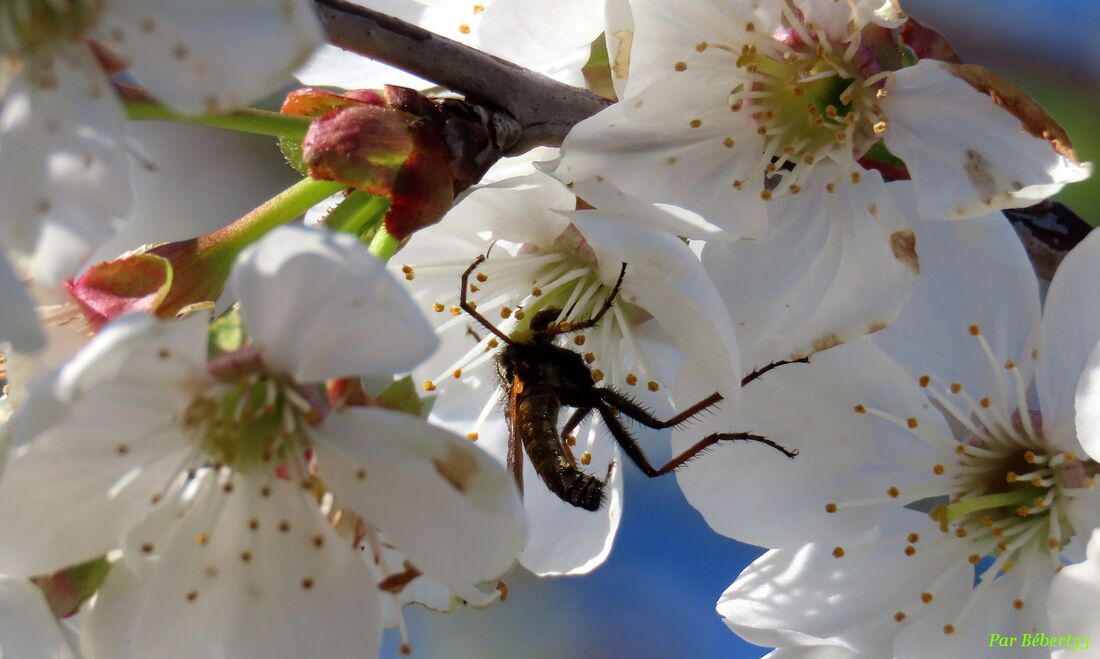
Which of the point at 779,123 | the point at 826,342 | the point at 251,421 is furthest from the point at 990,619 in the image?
the point at 251,421

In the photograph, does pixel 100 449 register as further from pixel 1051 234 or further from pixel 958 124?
pixel 1051 234

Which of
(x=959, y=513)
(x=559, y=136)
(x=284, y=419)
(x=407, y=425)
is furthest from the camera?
(x=959, y=513)

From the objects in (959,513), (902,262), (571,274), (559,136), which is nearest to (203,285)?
(559,136)

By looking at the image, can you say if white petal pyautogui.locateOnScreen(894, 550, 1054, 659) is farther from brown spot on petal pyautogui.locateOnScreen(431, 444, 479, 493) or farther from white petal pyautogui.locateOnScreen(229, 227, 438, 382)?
white petal pyautogui.locateOnScreen(229, 227, 438, 382)

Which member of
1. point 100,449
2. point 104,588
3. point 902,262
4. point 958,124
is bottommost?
point 104,588

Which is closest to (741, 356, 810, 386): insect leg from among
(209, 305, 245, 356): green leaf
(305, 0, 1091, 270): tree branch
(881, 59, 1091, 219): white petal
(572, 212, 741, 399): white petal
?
(572, 212, 741, 399): white petal

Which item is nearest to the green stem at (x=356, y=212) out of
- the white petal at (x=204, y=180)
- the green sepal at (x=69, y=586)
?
the green sepal at (x=69, y=586)
